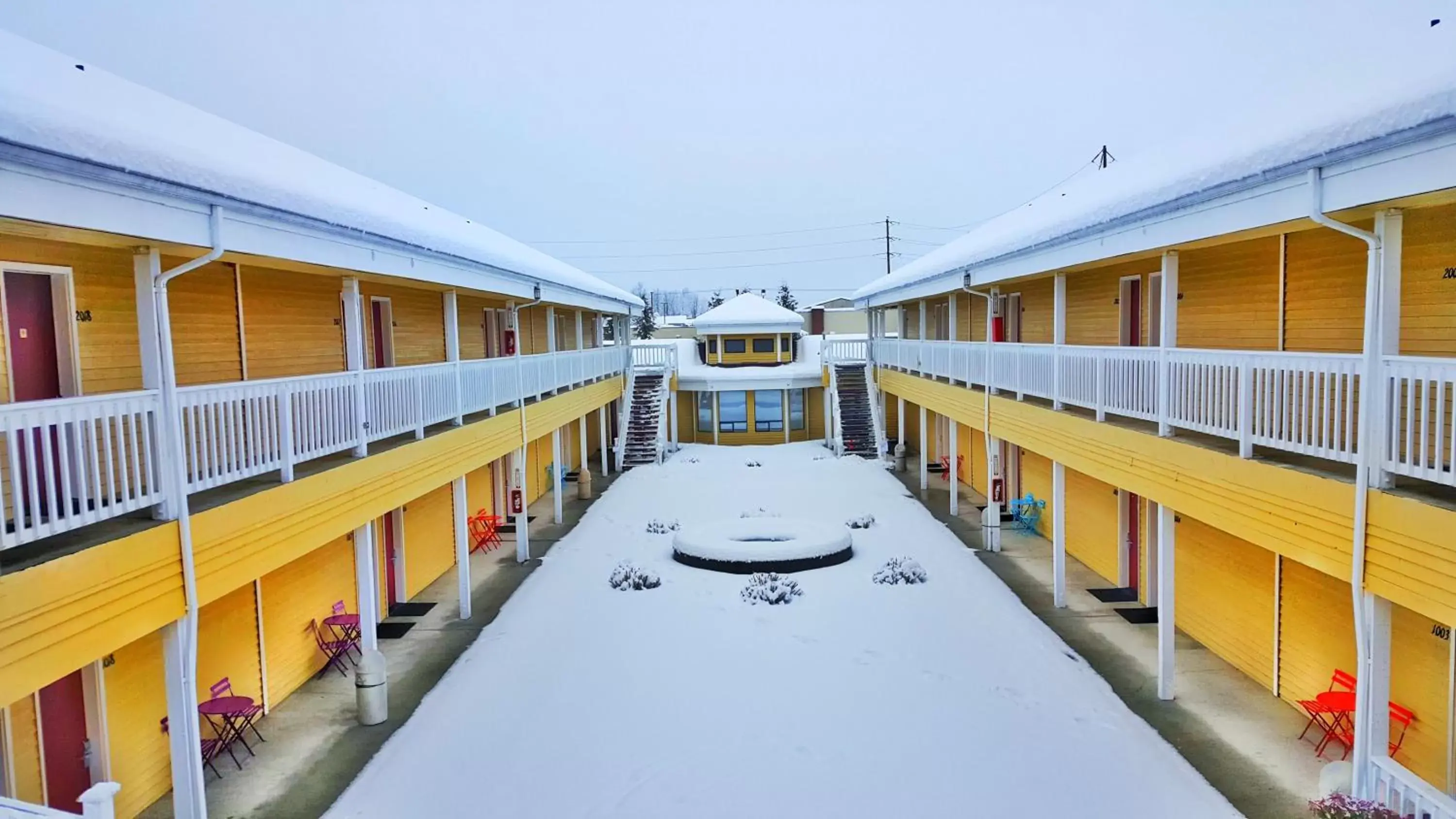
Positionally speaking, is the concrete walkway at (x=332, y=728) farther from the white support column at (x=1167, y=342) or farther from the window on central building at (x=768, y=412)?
the window on central building at (x=768, y=412)

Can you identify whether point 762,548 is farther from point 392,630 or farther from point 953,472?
point 953,472

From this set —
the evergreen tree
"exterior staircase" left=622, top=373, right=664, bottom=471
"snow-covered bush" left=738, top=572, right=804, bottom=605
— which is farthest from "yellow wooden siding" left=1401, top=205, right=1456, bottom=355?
the evergreen tree

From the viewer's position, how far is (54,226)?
6.20 metres

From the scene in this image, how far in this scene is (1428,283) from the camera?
846cm

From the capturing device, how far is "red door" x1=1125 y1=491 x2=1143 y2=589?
15.7 metres

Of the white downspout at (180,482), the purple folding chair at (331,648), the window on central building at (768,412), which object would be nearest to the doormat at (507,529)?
the purple folding chair at (331,648)

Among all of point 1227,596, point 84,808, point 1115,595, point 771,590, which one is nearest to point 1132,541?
point 1115,595

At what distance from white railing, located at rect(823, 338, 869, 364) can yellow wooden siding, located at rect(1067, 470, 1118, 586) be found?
17031mm

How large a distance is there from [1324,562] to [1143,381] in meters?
4.05

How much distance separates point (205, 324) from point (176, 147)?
343cm

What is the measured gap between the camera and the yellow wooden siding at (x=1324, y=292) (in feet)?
31.6

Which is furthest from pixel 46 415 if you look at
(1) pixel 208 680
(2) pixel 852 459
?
(2) pixel 852 459

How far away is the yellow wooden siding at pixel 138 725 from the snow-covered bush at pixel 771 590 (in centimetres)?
850

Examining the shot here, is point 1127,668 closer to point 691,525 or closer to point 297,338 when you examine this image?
point 691,525
